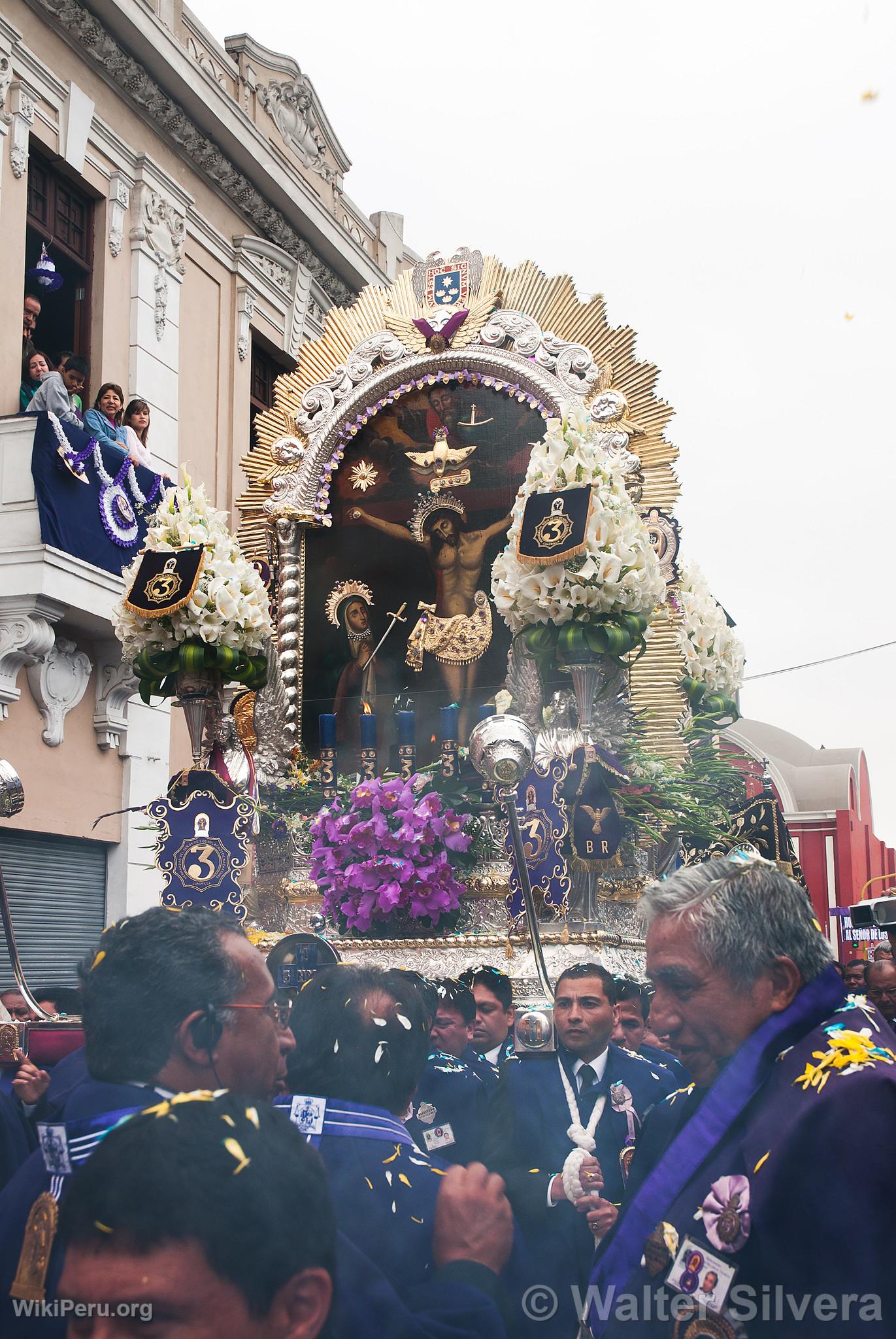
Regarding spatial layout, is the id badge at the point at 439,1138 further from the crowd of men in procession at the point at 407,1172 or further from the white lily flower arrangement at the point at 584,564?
the white lily flower arrangement at the point at 584,564

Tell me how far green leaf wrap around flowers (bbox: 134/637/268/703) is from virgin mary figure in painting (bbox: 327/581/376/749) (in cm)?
64

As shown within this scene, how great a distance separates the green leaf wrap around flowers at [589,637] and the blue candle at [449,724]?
0.82 m

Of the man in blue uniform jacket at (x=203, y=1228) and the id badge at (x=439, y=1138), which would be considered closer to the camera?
the man in blue uniform jacket at (x=203, y=1228)

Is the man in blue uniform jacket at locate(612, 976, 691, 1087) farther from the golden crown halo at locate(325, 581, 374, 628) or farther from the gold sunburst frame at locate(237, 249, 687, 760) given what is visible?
the golden crown halo at locate(325, 581, 374, 628)

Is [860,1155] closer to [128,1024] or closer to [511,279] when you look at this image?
[128,1024]

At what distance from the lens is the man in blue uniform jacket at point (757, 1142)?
6.33 feet

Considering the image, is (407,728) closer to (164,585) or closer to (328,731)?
(328,731)

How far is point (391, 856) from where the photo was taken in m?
5.10

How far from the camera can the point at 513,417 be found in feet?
20.0

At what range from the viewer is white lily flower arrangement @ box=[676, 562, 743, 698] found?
5.96 metres

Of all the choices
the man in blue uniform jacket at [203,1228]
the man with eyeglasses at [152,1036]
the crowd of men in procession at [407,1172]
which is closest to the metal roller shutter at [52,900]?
the crowd of men in procession at [407,1172]

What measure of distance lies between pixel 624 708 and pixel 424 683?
1.00 metres

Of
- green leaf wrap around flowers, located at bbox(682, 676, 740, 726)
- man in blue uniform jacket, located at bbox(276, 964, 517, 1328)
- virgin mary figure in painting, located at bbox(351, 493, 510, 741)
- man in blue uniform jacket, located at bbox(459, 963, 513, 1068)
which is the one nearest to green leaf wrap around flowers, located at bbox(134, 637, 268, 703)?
virgin mary figure in painting, located at bbox(351, 493, 510, 741)

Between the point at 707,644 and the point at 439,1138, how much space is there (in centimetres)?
336
